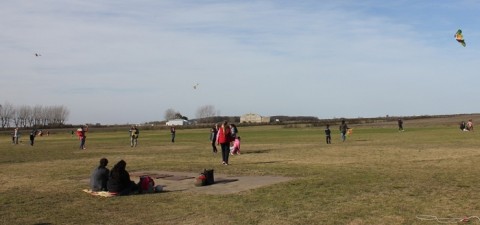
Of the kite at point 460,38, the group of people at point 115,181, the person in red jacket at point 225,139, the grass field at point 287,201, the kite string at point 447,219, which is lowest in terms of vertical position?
the kite string at point 447,219

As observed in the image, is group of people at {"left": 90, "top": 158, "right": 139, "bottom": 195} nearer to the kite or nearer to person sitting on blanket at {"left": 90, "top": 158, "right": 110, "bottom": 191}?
person sitting on blanket at {"left": 90, "top": 158, "right": 110, "bottom": 191}

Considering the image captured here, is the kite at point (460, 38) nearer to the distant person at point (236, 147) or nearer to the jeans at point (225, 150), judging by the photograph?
the jeans at point (225, 150)

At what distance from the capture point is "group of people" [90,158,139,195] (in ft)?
42.9

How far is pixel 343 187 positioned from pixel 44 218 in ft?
24.7

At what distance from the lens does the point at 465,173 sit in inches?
636

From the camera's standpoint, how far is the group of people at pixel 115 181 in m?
13.1

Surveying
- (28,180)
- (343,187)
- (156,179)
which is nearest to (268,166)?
(156,179)

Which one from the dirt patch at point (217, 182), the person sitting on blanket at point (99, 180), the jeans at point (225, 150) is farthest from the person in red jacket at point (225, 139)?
the person sitting on blanket at point (99, 180)

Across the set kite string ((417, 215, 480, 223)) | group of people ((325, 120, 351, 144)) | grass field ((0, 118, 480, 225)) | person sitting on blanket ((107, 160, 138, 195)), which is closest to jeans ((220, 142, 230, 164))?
grass field ((0, 118, 480, 225))

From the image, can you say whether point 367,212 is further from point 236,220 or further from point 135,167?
point 135,167

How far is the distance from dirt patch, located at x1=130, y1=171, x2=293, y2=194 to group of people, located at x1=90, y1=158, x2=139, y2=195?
3.92 ft

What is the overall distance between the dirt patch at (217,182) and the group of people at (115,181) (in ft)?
3.92

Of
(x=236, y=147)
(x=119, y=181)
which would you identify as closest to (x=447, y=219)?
(x=119, y=181)

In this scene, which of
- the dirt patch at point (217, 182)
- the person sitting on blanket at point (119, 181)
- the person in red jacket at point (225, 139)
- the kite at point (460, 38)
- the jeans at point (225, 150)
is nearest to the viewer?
the person sitting on blanket at point (119, 181)
